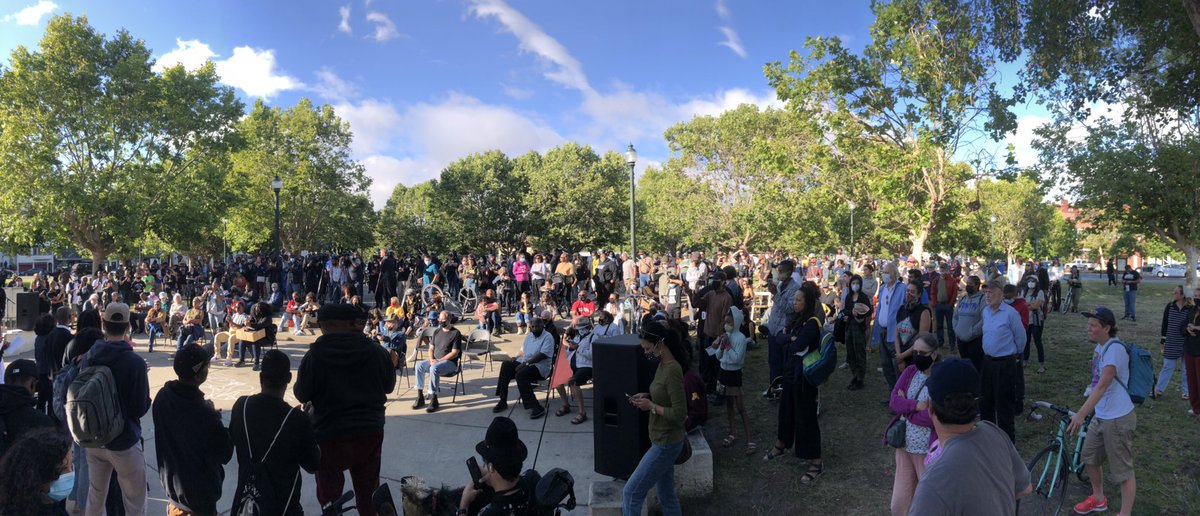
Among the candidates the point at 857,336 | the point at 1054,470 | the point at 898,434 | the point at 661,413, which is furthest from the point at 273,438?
the point at 857,336

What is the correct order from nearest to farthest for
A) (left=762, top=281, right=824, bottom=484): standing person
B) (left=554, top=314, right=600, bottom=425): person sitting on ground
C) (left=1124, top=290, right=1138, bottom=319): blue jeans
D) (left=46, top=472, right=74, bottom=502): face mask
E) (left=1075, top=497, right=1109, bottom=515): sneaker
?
(left=46, top=472, right=74, bottom=502): face mask → (left=1075, top=497, right=1109, bottom=515): sneaker → (left=762, top=281, right=824, bottom=484): standing person → (left=554, top=314, right=600, bottom=425): person sitting on ground → (left=1124, top=290, right=1138, bottom=319): blue jeans

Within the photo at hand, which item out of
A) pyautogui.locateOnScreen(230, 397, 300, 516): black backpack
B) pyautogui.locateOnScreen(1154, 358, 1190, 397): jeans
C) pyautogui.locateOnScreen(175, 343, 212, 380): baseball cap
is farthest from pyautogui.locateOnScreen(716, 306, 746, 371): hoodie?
pyautogui.locateOnScreen(1154, 358, 1190, 397): jeans

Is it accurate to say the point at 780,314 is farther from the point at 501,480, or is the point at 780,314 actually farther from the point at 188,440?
the point at 188,440

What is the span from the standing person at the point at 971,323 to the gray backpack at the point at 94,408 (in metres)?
8.18

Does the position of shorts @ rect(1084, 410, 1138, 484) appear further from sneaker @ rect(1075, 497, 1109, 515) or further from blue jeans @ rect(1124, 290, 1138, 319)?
blue jeans @ rect(1124, 290, 1138, 319)

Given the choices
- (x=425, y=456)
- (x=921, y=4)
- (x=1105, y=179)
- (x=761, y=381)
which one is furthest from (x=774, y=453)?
(x=1105, y=179)

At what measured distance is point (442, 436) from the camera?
22.9 ft

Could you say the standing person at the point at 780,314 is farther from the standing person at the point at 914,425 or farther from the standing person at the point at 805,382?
the standing person at the point at 914,425

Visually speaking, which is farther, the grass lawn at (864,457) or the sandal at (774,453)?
the sandal at (774,453)

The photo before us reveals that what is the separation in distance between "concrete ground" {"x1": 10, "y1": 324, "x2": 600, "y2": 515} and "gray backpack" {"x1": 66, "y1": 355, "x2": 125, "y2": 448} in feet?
4.23

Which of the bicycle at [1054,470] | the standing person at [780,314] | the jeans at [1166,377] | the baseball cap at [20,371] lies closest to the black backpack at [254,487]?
Result: the baseball cap at [20,371]

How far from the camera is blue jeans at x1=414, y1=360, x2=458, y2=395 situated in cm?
811

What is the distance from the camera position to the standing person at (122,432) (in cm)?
378

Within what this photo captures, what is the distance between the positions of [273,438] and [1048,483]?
5.86 m
